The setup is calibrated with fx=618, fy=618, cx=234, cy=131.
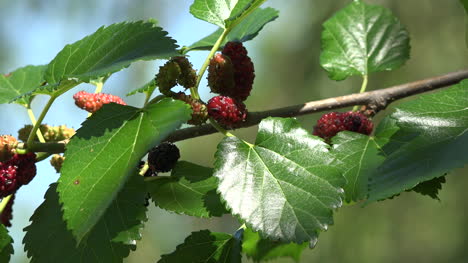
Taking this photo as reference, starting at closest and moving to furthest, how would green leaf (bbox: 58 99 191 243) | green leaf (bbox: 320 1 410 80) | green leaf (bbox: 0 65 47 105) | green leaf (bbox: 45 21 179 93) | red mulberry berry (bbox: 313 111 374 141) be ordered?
green leaf (bbox: 58 99 191 243), green leaf (bbox: 45 21 179 93), red mulberry berry (bbox: 313 111 374 141), green leaf (bbox: 0 65 47 105), green leaf (bbox: 320 1 410 80)

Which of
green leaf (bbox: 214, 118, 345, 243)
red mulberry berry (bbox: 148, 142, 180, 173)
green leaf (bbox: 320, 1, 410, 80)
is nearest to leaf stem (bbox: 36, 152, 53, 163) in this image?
red mulberry berry (bbox: 148, 142, 180, 173)

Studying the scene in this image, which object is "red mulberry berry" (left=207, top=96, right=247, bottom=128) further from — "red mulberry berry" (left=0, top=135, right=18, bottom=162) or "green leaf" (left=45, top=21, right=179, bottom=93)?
"red mulberry berry" (left=0, top=135, right=18, bottom=162)

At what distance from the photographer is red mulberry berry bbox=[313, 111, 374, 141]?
0.83 metres

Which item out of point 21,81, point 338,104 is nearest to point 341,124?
point 338,104

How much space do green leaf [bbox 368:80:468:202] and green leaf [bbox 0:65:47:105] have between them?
22.2 inches

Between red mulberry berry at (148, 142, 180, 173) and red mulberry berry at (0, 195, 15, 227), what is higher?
red mulberry berry at (0, 195, 15, 227)

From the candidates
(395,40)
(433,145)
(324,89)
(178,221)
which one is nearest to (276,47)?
(324,89)

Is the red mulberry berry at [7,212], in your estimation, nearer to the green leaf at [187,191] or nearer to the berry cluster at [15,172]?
the berry cluster at [15,172]

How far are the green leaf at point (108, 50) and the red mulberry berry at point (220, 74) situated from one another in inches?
2.5

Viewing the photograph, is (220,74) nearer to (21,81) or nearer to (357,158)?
(357,158)

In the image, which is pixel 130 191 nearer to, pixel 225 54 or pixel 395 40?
pixel 225 54

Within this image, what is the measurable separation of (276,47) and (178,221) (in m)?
2.75

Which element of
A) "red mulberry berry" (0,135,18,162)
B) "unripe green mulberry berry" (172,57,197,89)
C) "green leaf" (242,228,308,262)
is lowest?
"green leaf" (242,228,308,262)

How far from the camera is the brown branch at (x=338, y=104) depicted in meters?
0.75
